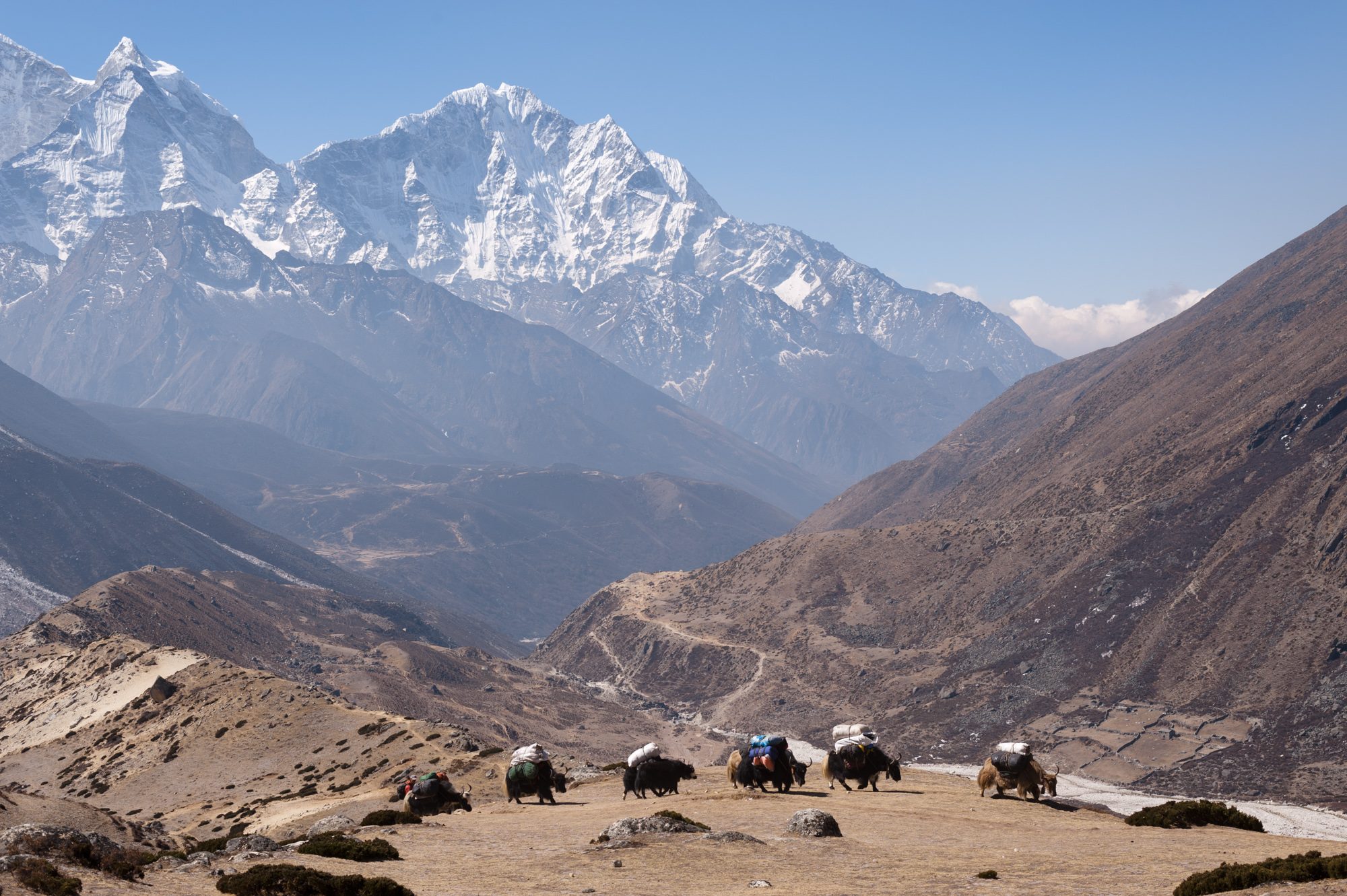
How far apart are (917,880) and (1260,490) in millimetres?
186186

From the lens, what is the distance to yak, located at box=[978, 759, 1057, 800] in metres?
48.2

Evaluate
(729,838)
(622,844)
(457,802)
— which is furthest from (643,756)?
(622,844)

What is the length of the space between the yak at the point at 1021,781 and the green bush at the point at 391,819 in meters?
22.8

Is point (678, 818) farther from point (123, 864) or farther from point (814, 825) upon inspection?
point (123, 864)

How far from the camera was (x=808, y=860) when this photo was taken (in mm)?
33094

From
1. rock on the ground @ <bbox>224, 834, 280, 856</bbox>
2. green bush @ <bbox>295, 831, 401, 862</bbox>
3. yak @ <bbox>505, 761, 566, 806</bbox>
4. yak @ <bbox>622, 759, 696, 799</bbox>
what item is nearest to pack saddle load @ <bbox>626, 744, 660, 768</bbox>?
yak @ <bbox>622, 759, 696, 799</bbox>

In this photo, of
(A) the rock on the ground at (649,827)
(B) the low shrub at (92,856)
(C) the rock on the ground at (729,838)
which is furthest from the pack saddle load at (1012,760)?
(B) the low shrub at (92,856)

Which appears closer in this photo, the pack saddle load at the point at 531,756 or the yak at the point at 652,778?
the yak at the point at 652,778

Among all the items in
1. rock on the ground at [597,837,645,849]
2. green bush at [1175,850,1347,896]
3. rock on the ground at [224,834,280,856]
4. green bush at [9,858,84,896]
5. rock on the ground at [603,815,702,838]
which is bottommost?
rock on the ground at [224,834,280,856]

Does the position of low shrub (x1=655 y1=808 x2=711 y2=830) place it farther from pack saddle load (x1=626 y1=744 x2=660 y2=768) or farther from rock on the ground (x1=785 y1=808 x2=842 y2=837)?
pack saddle load (x1=626 y1=744 x2=660 y2=768)

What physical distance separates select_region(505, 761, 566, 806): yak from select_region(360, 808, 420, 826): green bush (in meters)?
5.89

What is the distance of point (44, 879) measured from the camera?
24.8m

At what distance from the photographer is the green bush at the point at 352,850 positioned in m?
33.3

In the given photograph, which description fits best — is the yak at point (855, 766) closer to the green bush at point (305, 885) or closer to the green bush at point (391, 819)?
the green bush at point (391, 819)
